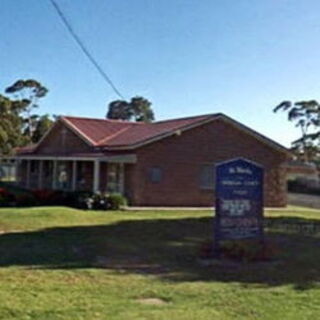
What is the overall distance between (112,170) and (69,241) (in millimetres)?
16316

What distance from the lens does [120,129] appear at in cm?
3697

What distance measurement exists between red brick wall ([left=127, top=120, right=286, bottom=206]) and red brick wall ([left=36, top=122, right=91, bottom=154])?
5.56 m

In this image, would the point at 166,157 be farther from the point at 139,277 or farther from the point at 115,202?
the point at 139,277

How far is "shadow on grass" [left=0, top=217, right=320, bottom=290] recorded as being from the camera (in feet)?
37.7

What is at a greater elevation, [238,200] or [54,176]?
[54,176]

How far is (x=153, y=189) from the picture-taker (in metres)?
29.6

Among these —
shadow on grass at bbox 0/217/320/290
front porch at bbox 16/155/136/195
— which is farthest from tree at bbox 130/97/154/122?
shadow on grass at bbox 0/217/320/290


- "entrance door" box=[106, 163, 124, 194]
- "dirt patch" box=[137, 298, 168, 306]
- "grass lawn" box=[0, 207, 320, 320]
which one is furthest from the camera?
"entrance door" box=[106, 163, 124, 194]

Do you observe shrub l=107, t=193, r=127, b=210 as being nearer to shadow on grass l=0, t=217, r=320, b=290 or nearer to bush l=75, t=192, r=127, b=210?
bush l=75, t=192, r=127, b=210

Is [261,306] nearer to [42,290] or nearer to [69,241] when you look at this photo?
[42,290]

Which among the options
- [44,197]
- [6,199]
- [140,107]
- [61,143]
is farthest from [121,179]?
[140,107]

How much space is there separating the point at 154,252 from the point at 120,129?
76.4ft

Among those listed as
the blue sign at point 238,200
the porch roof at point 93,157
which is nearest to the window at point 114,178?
the porch roof at point 93,157

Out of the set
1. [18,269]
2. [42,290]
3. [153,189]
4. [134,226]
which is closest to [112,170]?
[153,189]
